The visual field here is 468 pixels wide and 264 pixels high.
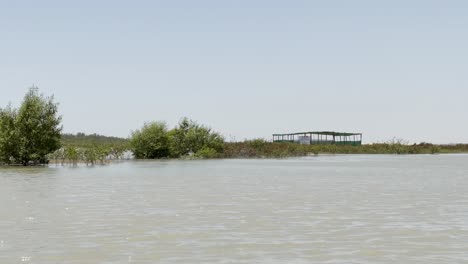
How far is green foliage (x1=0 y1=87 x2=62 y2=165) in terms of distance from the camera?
59.1 metres

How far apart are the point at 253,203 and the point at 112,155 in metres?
55.3

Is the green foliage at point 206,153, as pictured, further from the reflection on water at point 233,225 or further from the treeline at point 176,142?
the reflection on water at point 233,225

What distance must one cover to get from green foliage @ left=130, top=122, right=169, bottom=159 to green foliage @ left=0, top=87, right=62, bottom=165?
63.5 ft

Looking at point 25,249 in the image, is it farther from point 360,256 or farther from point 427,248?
point 427,248

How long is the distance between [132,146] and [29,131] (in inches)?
852

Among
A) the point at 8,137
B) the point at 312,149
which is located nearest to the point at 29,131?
the point at 8,137

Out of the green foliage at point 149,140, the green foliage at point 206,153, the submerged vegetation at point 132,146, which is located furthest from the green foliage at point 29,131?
the green foliage at point 206,153

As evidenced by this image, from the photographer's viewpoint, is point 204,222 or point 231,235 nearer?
point 231,235

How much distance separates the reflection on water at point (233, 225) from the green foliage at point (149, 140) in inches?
1870

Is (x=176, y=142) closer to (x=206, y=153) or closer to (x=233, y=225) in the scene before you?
(x=206, y=153)

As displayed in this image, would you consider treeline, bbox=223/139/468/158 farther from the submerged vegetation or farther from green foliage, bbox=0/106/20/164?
green foliage, bbox=0/106/20/164

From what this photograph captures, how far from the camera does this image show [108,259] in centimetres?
1298

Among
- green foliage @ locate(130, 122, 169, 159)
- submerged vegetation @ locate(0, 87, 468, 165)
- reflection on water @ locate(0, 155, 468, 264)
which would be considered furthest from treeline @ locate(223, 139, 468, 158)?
reflection on water @ locate(0, 155, 468, 264)

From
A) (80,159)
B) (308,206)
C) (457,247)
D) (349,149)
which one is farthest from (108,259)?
(349,149)
